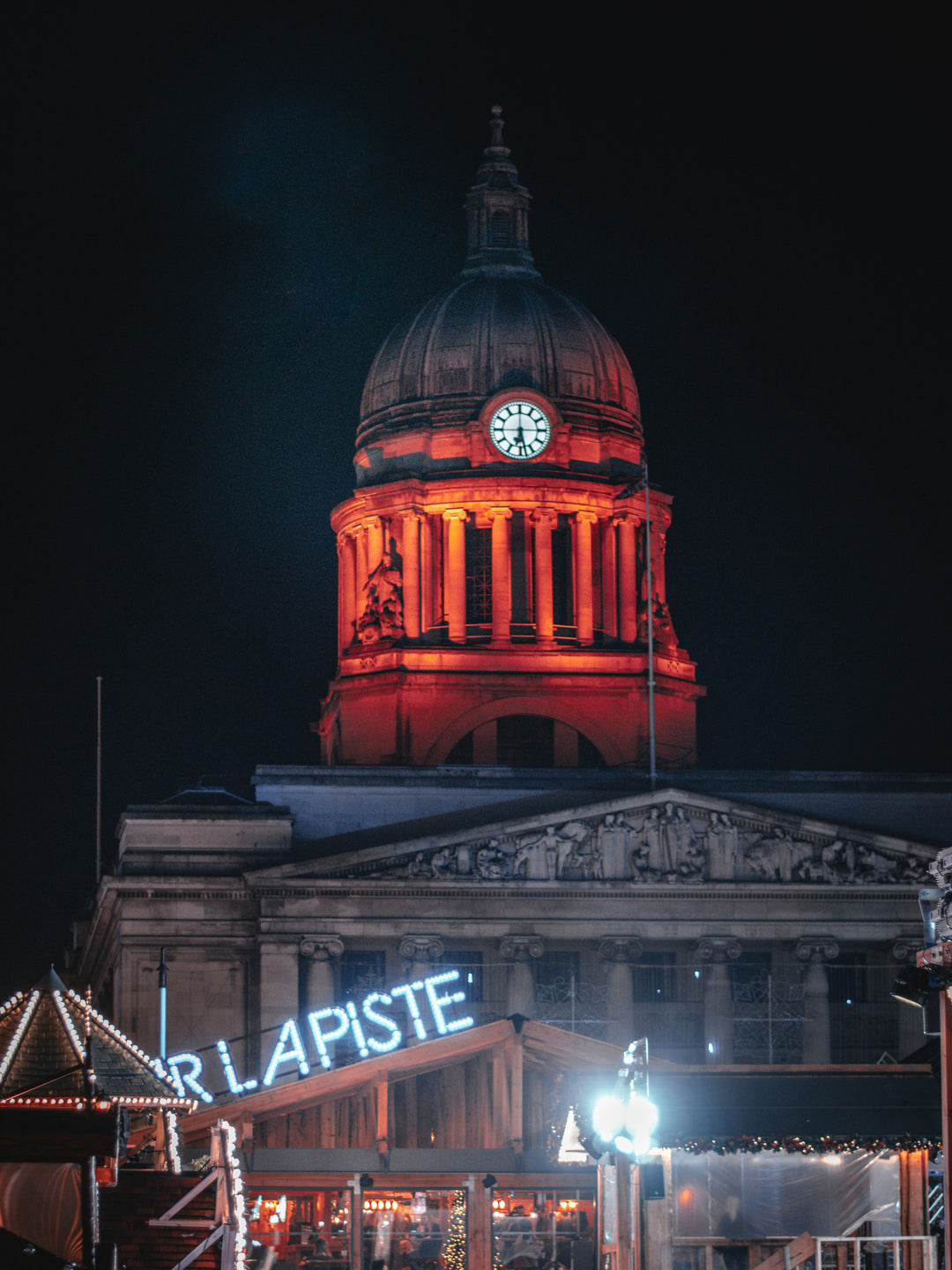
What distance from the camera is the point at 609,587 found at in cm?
10238

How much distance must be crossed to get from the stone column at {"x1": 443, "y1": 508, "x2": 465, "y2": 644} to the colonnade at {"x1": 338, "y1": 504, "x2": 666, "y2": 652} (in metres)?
0.03

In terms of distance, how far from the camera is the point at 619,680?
9956 centimetres

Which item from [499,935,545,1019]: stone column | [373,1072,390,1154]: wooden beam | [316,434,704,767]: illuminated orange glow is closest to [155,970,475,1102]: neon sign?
[499,935,545,1019]: stone column

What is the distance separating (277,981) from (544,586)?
78.5 feet

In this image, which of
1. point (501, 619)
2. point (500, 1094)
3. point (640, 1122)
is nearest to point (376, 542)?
point (501, 619)

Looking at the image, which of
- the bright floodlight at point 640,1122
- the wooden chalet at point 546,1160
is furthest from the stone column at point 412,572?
the bright floodlight at point 640,1122

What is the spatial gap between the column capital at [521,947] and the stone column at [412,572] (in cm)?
1935

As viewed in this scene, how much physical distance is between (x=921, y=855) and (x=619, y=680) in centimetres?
1829

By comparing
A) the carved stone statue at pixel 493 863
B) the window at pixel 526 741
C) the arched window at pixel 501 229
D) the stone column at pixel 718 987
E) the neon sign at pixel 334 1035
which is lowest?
the neon sign at pixel 334 1035

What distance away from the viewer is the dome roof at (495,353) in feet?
340

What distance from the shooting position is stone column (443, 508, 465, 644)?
330 ft

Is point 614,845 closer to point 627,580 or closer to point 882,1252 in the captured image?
point 627,580

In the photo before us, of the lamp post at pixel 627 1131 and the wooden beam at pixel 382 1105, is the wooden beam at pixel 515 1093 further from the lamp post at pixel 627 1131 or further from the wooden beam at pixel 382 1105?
the lamp post at pixel 627 1131

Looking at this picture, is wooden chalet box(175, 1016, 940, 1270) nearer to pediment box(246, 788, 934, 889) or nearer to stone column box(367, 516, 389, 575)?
pediment box(246, 788, 934, 889)
